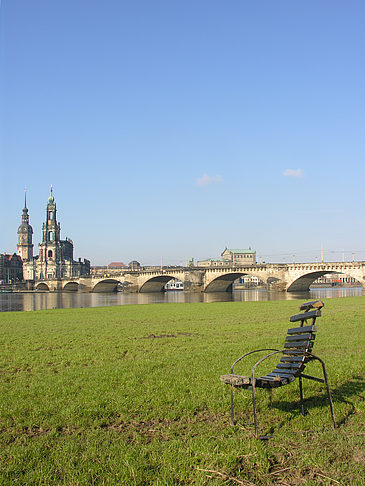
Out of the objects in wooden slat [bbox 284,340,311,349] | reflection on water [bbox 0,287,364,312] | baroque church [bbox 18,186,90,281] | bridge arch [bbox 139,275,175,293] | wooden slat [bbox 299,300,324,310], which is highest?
baroque church [bbox 18,186,90,281]

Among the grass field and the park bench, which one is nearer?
the grass field

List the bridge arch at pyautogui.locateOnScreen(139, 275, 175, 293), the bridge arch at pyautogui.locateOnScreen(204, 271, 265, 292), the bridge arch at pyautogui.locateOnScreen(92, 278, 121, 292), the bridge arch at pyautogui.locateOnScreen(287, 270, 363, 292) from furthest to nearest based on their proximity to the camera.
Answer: the bridge arch at pyautogui.locateOnScreen(92, 278, 121, 292)
the bridge arch at pyautogui.locateOnScreen(139, 275, 175, 293)
the bridge arch at pyautogui.locateOnScreen(204, 271, 265, 292)
the bridge arch at pyautogui.locateOnScreen(287, 270, 363, 292)

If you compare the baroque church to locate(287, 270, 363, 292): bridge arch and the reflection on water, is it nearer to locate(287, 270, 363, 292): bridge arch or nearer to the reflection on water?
the reflection on water

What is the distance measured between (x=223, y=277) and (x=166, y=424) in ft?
275

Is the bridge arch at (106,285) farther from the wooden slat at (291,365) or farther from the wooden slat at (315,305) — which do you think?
the wooden slat at (291,365)

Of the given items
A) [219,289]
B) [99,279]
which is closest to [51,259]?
[99,279]

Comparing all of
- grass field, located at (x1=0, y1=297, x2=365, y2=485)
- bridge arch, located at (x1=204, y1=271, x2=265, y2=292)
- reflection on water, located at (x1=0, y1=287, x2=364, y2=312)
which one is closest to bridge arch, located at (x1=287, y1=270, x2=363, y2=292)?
reflection on water, located at (x1=0, y1=287, x2=364, y2=312)

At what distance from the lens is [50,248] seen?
188m

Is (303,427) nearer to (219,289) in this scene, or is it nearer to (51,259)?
(219,289)

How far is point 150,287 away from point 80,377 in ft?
328

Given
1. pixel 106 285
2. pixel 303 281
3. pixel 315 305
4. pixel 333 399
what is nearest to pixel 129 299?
pixel 303 281

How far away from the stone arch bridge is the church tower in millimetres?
65734

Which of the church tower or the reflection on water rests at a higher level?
the church tower

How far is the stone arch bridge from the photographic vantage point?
7162cm
